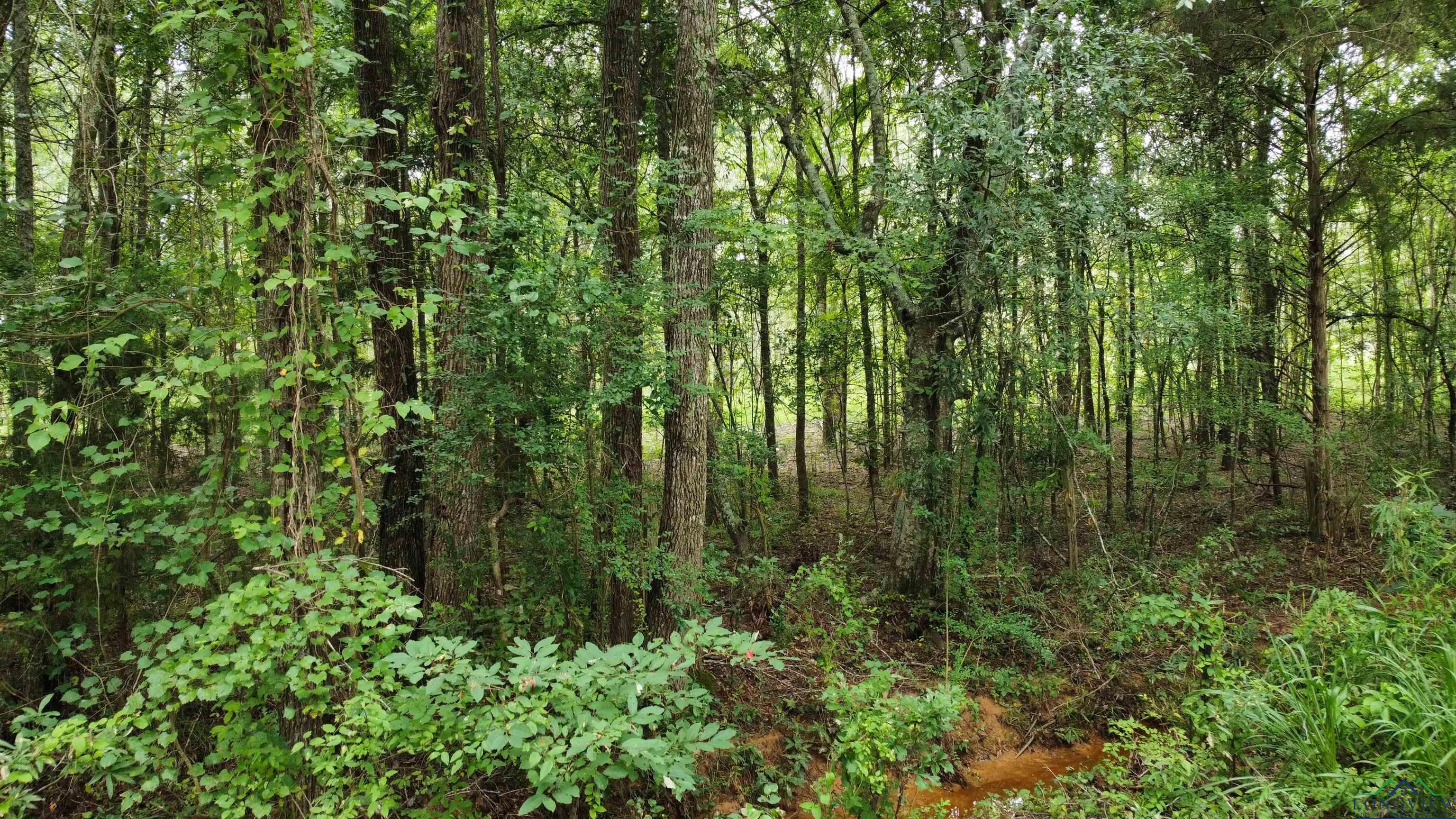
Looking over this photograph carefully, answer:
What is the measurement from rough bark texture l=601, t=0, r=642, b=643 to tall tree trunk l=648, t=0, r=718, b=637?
0.32 m

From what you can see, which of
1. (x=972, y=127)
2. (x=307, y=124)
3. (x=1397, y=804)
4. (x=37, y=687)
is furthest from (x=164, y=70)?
(x=1397, y=804)

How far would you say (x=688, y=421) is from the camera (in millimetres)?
5461

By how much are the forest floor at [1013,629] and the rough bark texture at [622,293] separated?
122 cm

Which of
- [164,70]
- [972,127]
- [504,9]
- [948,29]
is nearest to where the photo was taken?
[164,70]

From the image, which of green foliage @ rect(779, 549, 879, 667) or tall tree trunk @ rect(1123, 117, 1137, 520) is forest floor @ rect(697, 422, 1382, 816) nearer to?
green foliage @ rect(779, 549, 879, 667)

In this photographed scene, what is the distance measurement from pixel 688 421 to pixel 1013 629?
4299 millimetres

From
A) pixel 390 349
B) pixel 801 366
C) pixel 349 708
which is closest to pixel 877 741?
pixel 349 708

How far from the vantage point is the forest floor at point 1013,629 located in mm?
5629

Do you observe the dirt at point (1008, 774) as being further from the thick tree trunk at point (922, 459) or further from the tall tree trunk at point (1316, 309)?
the tall tree trunk at point (1316, 309)

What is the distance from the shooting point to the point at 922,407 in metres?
7.68

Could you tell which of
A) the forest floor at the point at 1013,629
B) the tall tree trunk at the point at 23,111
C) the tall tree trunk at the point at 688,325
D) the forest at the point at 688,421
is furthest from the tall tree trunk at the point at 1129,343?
the tall tree trunk at the point at 23,111

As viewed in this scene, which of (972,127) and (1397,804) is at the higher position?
(972,127)

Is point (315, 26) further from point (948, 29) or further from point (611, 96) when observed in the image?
point (948, 29)

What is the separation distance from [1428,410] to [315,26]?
15.3m
